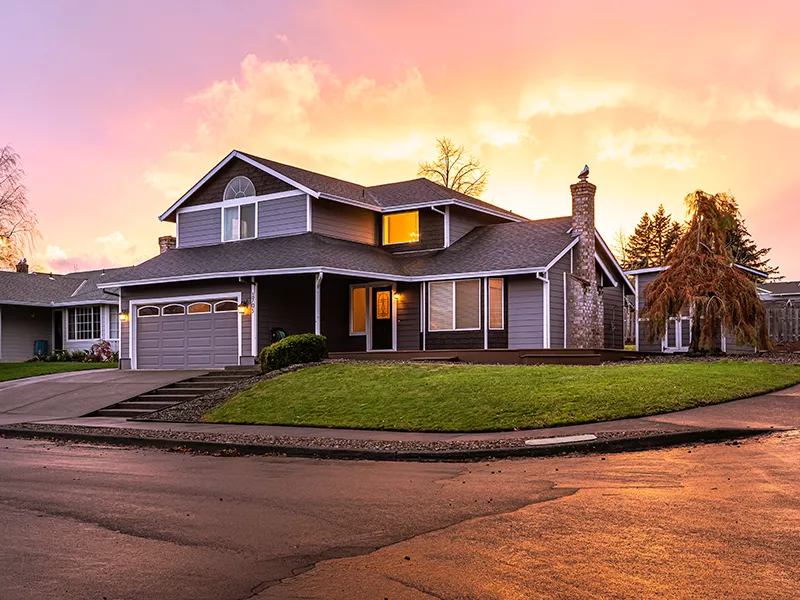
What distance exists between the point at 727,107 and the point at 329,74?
13.5m

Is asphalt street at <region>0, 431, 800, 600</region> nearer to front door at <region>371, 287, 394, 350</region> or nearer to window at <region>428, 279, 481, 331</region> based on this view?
window at <region>428, 279, 481, 331</region>

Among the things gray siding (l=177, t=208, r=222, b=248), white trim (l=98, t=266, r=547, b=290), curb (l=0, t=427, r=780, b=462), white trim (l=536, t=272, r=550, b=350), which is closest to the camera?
curb (l=0, t=427, r=780, b=462)

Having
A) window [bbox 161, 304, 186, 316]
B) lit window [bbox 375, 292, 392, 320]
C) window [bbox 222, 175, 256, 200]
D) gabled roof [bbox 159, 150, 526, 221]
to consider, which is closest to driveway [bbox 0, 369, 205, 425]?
window [bbox 161, 304, 186, 316]

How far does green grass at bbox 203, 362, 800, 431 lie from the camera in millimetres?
14516

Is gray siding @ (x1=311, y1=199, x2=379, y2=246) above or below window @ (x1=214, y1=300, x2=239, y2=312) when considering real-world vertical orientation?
above

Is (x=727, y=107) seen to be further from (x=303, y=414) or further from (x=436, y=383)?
(x=303, y=414)

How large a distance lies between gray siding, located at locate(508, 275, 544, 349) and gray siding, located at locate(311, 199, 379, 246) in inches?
278

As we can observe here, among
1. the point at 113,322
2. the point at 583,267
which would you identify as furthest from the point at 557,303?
the point at 113,322

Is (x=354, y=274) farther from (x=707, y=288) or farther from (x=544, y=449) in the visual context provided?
(x=544, y=449)

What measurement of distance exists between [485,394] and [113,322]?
29870 mm

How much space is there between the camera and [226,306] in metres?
27.7

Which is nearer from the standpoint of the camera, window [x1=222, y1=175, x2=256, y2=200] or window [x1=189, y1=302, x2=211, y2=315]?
window [x1=189, y1=302, x2=211, y2=315]

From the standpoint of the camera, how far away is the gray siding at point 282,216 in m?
28.7

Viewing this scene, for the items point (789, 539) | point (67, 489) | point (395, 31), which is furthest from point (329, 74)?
point (789, 539)
